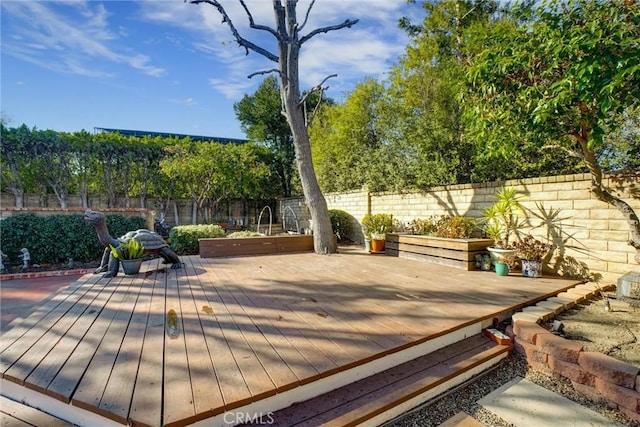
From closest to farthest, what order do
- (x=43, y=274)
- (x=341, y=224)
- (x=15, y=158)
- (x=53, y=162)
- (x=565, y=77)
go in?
(x=565, y=77) < (x=43, y=274) < (x=341, y=224) < (x=15, y=158) < (x=53, y=162)

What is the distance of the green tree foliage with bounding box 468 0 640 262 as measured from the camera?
2291 mm

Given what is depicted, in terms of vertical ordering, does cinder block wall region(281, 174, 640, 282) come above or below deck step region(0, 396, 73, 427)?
above

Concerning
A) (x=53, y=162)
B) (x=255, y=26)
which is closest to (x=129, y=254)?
(x=255, y=26)

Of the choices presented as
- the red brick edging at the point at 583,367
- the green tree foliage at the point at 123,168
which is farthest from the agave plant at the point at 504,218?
the green tree foliage at the point at 123,168

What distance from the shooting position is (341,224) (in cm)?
813

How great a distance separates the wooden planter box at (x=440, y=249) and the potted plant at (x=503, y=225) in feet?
0.58

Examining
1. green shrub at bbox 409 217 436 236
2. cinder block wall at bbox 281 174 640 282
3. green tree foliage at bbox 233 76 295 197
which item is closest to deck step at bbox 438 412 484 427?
cinder block wall at bbox 281 174 640 282

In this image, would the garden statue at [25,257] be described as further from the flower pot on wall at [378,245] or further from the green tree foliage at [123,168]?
the flower pot on wall at [378,245]

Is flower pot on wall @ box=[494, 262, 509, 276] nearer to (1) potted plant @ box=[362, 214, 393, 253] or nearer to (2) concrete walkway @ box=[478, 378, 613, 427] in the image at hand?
(2) concrete walkway @ box=[478, 378, 613, 427]

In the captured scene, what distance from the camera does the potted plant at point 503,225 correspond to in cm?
400

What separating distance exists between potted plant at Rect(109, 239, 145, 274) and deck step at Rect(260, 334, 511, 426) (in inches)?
132

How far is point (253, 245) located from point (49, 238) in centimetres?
394

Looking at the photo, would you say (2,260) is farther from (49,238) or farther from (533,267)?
(533,267)

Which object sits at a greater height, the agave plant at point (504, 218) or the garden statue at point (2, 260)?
the agave plant at point (504, 218)
